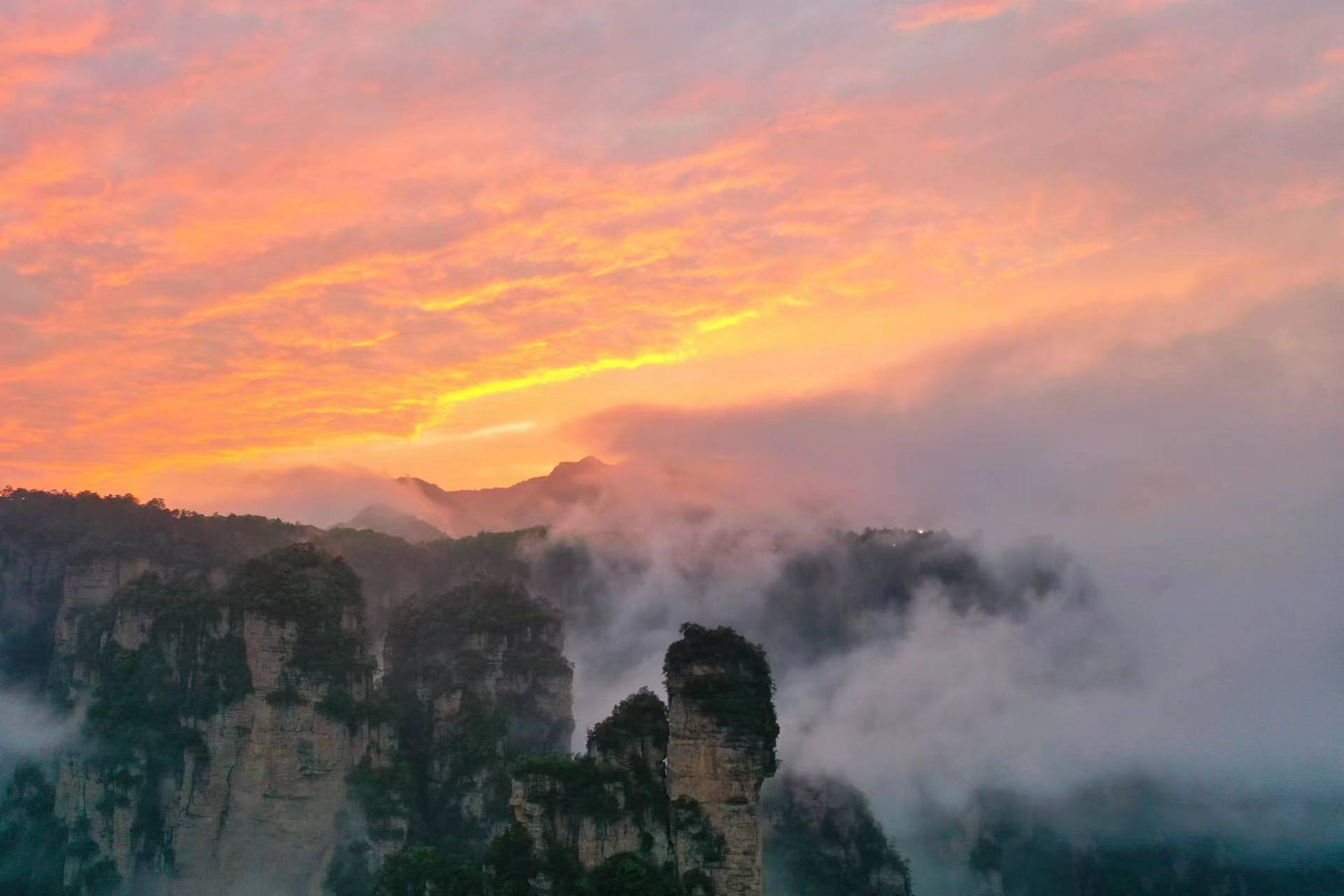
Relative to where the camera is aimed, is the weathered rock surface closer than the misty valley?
No

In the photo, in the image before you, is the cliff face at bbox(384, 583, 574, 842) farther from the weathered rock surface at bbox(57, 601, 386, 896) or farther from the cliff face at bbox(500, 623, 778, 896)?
the cliff face at bbox(500, 623, 778, 896)

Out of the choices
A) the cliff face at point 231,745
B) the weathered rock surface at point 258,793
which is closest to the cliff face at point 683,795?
the weathered rock surface at point 258,793

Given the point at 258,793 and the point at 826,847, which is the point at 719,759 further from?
the point at 826,847

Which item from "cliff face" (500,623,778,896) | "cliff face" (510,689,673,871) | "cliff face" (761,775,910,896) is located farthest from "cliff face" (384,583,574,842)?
"cliff face" (500,623,778,896)

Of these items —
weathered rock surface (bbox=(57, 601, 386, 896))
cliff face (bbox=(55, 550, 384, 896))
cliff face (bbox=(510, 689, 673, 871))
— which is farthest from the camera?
cliff face (bbox=(55, 550, 384, 896))

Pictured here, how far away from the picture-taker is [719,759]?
52656 mm

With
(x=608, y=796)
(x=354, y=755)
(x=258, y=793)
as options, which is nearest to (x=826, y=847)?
(x=354, y=755)

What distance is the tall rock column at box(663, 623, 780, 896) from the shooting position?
51875 mm

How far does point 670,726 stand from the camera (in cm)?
5419

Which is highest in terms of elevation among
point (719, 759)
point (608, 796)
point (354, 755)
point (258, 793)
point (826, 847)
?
point (719, 759)

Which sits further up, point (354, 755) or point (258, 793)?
point (354, 755)

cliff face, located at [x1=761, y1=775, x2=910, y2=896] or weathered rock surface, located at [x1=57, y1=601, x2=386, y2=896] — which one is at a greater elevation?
weathered rock surface, located at [x1=57, y1=601, x2=386, y2=896]

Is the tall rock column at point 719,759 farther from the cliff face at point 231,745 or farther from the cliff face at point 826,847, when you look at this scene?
the cliff face at point 826,847

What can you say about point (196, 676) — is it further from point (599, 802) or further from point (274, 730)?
point (599, 802)
